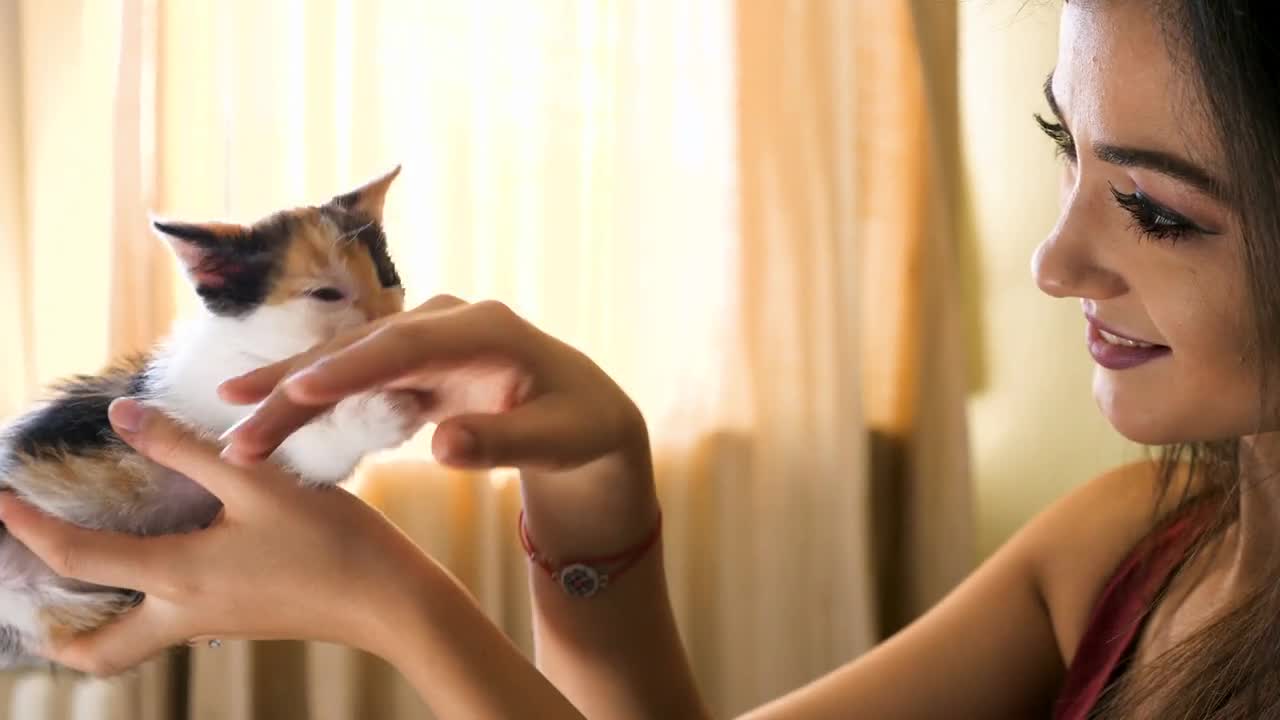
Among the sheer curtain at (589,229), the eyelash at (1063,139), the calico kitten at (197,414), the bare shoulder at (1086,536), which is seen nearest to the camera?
the calico kitten at (197,414)

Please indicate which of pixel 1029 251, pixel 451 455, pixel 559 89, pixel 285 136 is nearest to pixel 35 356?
pixel 285 136

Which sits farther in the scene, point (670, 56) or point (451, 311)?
point (670, 56)

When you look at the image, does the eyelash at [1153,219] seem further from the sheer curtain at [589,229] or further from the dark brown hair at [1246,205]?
the sheer curtain at [589,229]

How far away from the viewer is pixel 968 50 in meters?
2.10

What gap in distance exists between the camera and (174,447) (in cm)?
65

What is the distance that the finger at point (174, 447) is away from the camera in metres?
0.65

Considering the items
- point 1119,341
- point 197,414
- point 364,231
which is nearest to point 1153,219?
point 1119,341

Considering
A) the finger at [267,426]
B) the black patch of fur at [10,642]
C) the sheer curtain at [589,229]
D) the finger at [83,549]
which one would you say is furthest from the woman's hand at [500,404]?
the sheer curtain at [589,229]

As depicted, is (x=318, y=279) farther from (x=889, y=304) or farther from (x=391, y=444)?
(x=889, y=304)

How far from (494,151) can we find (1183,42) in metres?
1.13

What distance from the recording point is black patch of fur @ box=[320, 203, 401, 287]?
710 millimetres

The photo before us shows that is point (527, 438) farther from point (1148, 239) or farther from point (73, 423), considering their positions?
point (1148, 239)

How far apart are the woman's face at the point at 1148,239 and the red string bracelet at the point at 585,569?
38 centimetres

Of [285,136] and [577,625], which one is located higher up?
[285,136]
